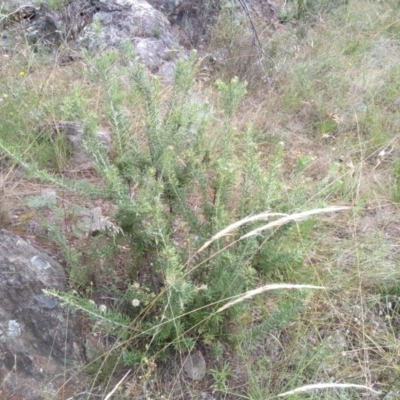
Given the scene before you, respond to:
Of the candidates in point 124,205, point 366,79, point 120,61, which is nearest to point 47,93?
point 120,61

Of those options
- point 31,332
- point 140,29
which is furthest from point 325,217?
point 140,29

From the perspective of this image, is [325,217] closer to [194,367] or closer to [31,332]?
[194,367]

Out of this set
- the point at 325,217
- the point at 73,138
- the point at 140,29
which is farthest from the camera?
the point at 140,29

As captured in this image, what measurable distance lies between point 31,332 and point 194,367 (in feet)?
2.02

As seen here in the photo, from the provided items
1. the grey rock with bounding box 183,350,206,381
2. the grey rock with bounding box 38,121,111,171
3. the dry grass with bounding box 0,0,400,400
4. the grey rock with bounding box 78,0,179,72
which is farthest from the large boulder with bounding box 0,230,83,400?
the grey rock with bounding box 78,0,179,72

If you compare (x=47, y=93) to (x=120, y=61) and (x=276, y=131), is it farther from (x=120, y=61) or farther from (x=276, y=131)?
(x=276, y=131)

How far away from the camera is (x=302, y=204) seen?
1758mm

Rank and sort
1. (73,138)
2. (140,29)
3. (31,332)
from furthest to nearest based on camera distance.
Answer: (140,29)
(73,138)
(31,332)

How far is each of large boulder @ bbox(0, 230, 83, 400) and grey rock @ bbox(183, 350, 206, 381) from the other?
39 cm

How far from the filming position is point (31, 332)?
168cm

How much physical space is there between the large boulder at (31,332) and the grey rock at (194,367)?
394mm

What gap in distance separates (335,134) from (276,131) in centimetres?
47

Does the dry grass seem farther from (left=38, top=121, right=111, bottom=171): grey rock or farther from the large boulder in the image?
the large boulder

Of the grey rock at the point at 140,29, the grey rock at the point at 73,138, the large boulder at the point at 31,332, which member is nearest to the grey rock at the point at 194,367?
the large boulder at the point at 31,332
